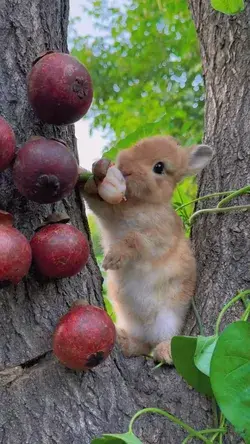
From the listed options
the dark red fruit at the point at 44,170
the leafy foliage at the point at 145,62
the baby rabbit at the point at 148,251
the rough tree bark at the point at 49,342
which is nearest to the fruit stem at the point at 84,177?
the rough tree bark at the point at 49,342

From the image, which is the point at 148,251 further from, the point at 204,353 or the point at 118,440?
the point at 118,440

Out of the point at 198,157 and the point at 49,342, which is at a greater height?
the point at 198,157

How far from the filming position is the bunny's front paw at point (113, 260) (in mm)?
1935

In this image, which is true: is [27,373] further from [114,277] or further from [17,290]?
[114,277]

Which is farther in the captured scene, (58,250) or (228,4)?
(228,4)

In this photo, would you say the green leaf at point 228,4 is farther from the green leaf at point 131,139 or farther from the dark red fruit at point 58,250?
the dark red fruit at point 58,250

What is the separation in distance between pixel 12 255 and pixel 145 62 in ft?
17.1

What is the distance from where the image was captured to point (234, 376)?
1.27m

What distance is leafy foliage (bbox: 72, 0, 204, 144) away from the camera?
5.22m

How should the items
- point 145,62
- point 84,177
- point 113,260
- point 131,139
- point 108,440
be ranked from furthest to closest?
point 145,62 < point 131,139 < point 113,260 < point 84,177 < point 108,440

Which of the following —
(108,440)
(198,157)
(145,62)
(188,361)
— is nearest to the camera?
(108,440)

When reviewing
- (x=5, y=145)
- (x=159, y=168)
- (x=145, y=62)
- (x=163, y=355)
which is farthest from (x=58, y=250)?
(x=145, y=62)

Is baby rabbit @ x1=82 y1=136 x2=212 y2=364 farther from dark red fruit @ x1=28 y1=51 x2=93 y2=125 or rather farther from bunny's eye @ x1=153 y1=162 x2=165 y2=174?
dark red fruit @ x1=28 y1=51 x2=93 y2=125

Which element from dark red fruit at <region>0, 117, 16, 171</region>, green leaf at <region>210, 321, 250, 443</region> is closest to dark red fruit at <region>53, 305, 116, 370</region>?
green leaf at <region>210, 321, 250, 443</region>
